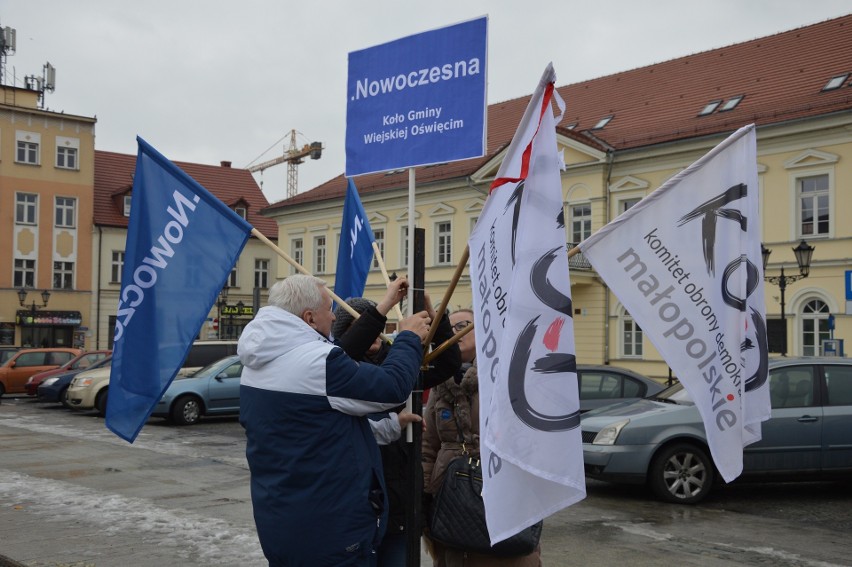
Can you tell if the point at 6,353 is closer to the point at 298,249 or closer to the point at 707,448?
the point at 298,249

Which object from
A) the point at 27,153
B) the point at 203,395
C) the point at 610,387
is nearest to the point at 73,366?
the point at 203,395

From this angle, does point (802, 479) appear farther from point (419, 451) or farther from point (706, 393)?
point (419, 451)

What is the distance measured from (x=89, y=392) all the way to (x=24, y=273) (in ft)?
112

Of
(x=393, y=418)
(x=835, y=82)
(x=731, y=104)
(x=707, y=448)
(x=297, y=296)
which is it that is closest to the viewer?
(x=297, y=296)

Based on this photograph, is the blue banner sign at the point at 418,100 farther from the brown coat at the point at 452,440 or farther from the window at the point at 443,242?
the window at the point at 443,242

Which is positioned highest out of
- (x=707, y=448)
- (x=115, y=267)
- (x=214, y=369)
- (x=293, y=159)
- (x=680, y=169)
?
(x=293, y=159)

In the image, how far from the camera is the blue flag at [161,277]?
4.50 meters

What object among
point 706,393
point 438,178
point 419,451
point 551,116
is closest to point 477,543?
point 419,451

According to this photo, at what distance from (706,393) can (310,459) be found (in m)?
1.73

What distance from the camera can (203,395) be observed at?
19.7 meters

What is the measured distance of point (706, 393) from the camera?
3980 mm

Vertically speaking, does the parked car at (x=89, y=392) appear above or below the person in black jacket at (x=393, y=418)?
below

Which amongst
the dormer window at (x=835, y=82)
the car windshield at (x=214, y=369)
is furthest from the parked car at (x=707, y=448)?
the dormer window at (x=835, y=82)

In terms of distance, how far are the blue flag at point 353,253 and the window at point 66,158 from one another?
51658 mm
